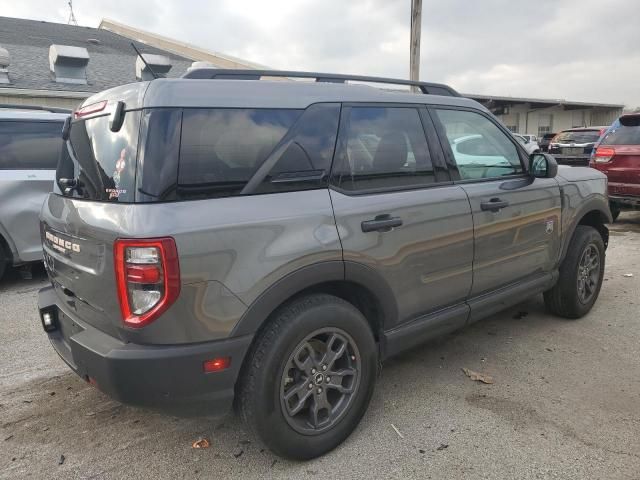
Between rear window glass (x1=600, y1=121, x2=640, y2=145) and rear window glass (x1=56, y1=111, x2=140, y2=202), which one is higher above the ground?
rear window glass (x1=600, y1=121, x2=640, y2=145)

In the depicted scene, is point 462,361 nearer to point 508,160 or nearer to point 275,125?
point 508,160

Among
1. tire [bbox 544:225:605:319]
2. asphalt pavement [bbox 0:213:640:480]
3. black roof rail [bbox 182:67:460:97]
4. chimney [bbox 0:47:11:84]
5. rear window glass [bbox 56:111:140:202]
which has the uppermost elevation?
chimney [bbox 0:47:11:84]

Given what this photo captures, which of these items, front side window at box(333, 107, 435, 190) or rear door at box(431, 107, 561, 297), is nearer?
front side window at box(333, 107, 435, 190)

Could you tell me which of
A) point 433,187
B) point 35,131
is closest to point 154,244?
point 433,187

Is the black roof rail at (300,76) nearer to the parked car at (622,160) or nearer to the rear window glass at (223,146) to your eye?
the rear window glass at (223,146)

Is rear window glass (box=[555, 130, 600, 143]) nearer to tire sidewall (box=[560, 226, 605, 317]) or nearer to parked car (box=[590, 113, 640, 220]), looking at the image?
parked car (box=[590, 113, 640, 220])

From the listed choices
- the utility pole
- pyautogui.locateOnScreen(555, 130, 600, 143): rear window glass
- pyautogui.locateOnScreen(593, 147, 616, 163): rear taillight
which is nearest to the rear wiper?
pyautogui.locateOnScreen(593, 147, 616, 163): rear taillight

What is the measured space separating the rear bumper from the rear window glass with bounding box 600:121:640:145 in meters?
8.09

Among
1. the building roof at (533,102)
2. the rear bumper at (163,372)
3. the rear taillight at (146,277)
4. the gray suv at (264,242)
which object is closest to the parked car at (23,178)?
the gray suv at (264,242)

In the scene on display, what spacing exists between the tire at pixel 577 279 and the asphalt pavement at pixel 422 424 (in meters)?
0.31

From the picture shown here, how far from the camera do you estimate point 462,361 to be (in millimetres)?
3590

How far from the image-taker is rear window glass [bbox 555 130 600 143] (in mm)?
12876

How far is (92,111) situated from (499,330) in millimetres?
3442

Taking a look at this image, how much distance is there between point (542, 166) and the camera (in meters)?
3.64
